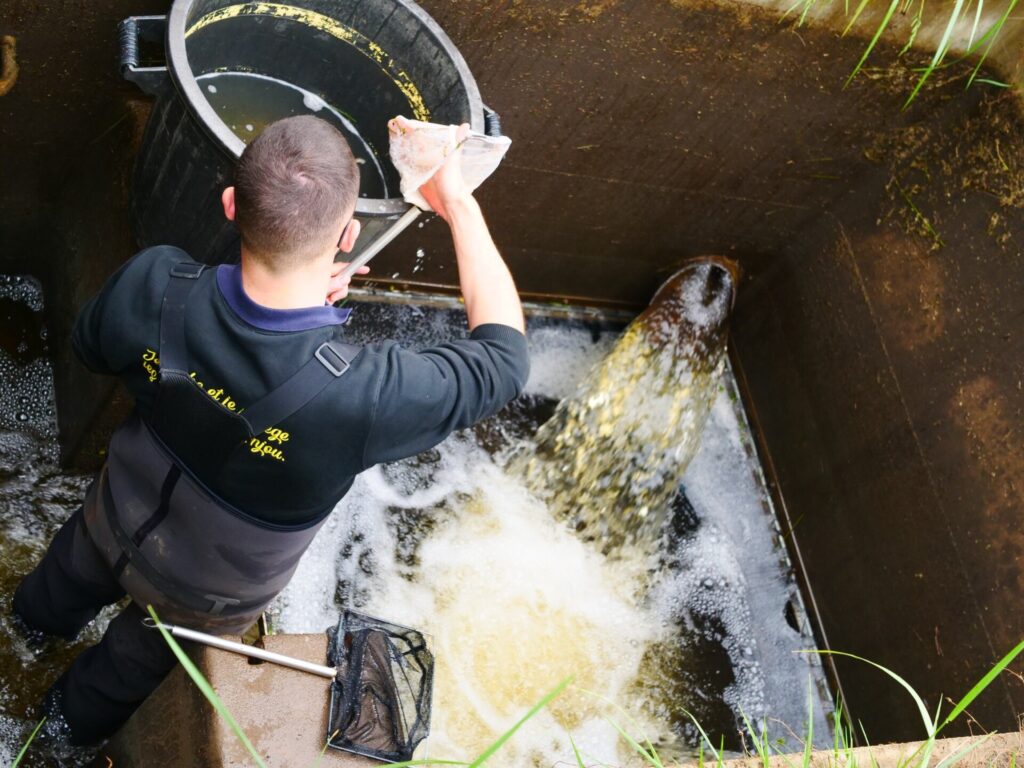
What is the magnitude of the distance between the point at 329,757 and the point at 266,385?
2.63 feet

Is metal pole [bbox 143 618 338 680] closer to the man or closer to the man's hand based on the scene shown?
the man

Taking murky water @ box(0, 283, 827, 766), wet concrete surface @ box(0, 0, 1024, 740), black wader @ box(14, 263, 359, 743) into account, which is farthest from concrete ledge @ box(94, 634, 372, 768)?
wet concrete surface @ box(0, 0, 1024, 740)

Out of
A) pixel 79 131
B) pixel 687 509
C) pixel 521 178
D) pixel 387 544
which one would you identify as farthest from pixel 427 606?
pixel 79 131

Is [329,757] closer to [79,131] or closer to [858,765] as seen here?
[858,765]

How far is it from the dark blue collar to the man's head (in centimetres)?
7

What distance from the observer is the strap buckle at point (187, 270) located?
177cm

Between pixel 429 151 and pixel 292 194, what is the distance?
1.70 feet

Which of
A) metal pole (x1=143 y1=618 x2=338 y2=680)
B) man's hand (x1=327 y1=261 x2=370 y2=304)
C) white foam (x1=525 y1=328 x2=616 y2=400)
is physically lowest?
white foam (x1=525 y1=328 x2=616 y2=400)

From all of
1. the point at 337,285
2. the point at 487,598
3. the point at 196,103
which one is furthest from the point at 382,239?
the point at 487,598

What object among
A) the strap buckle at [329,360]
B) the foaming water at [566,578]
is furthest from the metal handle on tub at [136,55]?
the foaming water at [566,578]

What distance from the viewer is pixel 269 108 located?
2.50 metres

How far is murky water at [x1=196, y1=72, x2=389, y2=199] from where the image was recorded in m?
2.40

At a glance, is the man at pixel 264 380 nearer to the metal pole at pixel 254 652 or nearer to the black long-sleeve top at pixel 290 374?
the black long-sleeve top at pixel 290 374

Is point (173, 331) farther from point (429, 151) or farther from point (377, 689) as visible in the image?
point (377, 689)
